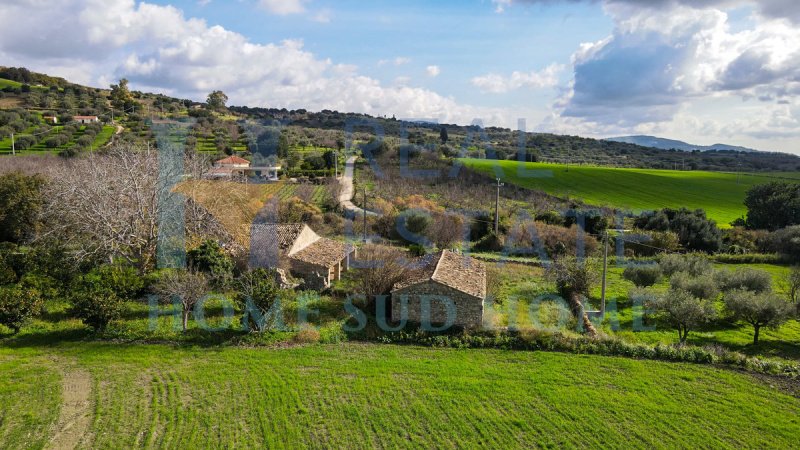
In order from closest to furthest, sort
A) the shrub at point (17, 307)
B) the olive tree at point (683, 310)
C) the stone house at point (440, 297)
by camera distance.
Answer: the shrub at point (17, 307) < the olive tree at point (683, 310) < the stone house at point (440, 297)

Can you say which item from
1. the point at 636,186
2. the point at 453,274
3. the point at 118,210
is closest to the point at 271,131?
the point at 636,186

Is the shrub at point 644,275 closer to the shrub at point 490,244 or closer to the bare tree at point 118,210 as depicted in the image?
the shrub at point 490,244

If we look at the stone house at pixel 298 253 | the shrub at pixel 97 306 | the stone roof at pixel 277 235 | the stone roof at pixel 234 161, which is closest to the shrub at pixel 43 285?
the shrub at pixel 97 306

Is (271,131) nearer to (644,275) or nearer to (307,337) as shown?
(644,275)

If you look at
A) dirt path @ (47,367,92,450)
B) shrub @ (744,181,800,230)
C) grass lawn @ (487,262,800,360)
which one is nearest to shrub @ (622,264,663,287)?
grass lawn @ (487,262,800,360)

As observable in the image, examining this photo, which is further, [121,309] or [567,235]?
[567,235]

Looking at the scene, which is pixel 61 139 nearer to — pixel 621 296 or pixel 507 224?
pixel 507 224

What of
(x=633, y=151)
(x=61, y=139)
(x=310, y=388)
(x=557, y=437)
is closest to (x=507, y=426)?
(x=557, y=437)
